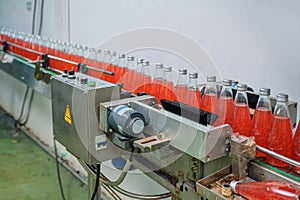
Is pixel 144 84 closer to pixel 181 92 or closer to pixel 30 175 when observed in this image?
pixel 181 92

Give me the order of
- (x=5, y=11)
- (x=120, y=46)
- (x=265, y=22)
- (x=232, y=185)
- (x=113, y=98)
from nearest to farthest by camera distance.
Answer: (x=232, y=185) → (x=113, y=98) → (x=265, y=22) → (x=120, y=46) → (x=5, y=11)

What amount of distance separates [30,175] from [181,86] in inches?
75.3

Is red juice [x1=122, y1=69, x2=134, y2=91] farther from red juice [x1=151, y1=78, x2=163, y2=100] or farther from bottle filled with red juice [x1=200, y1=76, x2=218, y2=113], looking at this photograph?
bottle filled with red juice [x1=200, y1=76, x2=218, y2=113]

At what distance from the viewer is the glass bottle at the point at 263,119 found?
93cm

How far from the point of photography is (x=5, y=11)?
3701mm

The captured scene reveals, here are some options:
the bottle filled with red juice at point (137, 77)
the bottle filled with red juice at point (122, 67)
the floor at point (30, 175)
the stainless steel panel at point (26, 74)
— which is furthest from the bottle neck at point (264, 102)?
the floor at point (30, 175)

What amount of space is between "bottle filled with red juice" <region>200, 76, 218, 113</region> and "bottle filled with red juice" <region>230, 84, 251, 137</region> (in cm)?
9

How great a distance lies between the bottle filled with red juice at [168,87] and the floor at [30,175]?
1.43m

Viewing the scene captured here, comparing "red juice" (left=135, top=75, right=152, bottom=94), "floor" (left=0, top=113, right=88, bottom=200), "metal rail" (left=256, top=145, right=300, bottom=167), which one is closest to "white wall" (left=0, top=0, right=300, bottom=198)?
"red juice" (left=135, top=75, right=152, bottom=94)

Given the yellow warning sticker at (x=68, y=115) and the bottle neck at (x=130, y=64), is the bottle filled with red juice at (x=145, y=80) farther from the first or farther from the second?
the yellow warning sticker at (x=68, y=115)

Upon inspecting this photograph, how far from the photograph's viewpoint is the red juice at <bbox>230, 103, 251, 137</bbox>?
0.94 m

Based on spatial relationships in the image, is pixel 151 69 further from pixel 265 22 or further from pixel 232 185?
pixel 232 185

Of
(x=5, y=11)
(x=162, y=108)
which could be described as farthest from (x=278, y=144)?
(x=5, y=11)

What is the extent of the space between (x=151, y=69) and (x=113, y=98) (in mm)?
340
